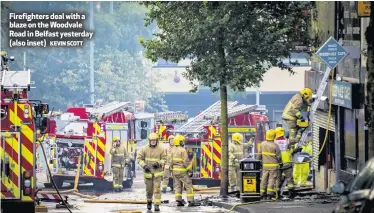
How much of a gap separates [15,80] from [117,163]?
51.7 feet

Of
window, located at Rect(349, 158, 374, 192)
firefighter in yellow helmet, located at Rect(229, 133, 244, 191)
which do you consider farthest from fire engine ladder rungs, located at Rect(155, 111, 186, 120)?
window, located at Rect(349, 158, 374, 192)

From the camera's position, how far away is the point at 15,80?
17766 mm

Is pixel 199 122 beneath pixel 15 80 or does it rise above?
beneath

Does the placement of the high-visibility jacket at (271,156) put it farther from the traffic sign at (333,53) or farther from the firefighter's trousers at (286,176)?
the traffic sign at (333,53)

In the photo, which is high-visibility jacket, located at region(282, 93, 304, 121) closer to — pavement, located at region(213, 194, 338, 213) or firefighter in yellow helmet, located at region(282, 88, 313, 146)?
firefighter in yellow helmet, located at region(282, 88, 313, 146)

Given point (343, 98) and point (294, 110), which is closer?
point (294, 110)

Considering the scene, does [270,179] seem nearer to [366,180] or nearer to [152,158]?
[152,158]

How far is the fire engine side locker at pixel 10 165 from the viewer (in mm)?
17172

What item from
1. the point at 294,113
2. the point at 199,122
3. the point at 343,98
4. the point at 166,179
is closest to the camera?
the point at 294,113

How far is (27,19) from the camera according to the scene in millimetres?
22906

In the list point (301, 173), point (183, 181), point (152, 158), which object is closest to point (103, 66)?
point (301, 173)

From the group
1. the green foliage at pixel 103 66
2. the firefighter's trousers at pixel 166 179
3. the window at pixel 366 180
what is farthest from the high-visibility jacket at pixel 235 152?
the green foliage at pixel 103 66

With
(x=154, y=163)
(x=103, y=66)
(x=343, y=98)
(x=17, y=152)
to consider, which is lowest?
(x=154, y=163)

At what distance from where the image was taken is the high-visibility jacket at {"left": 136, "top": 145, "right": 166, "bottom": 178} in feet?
76.1
